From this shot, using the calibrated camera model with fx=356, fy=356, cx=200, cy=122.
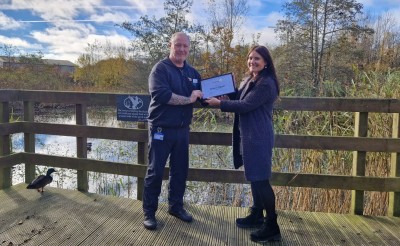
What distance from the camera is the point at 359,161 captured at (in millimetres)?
3648

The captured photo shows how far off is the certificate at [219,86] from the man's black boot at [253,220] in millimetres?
1159

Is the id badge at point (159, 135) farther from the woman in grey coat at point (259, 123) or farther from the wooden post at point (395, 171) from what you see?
the wooden post at point (395, 171)

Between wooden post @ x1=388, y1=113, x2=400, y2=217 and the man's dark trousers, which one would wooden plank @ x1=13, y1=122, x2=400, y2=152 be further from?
the man's dark trousers

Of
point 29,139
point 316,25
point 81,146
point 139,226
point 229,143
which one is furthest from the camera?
point 316,25

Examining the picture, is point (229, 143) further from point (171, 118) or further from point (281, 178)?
point (171, 118)

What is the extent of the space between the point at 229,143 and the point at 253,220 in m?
0.83

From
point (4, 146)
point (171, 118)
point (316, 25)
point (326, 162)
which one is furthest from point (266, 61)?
point (316, 25)

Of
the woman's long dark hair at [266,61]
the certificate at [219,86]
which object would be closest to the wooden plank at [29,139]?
the certificate at [219,86]

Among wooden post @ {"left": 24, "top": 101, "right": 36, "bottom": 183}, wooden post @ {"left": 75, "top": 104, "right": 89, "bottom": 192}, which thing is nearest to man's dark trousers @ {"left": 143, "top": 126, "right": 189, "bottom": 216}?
wooden post @ {"left": 75, "top": 104, "right": 89, "bottom": 192}

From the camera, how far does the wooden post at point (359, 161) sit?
11.8ft

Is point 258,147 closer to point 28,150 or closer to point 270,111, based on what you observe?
point 270,111

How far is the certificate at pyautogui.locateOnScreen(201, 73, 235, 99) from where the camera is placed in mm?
3225

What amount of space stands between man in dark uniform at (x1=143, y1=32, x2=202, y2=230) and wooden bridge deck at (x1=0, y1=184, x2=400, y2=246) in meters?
0.21

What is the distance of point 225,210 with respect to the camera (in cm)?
379
